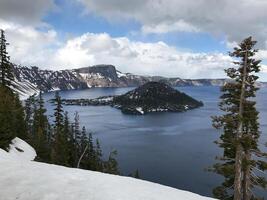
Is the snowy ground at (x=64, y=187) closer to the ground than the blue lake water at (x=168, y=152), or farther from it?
farther from it

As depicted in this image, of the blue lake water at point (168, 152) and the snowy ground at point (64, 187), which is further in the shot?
the blue lake water at point (168, 152)

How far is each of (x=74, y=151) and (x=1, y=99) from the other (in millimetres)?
38603

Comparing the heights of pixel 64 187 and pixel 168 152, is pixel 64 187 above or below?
above

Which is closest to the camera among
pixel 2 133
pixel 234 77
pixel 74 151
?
pixel 234 77

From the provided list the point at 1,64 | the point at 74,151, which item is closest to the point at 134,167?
the point at 74,151

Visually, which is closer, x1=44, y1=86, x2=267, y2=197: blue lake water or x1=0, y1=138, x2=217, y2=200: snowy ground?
x1=0, y1=138, x2=217, y2=200: snowy ground

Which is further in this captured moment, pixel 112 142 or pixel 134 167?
pixel 112 142

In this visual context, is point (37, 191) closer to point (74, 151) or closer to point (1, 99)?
point (1, 99)

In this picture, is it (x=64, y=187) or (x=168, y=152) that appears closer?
(x=64, y=187)

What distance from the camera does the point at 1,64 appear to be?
59719mm

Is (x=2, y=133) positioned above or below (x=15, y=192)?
below

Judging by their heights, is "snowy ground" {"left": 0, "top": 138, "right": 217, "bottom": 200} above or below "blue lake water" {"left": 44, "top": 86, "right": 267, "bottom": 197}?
above

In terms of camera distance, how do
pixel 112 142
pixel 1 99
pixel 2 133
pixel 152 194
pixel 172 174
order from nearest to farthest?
pixel 152 194 → pixel 2 133 → pixel 1 99 → pixel 172 174 → pixel 112 142

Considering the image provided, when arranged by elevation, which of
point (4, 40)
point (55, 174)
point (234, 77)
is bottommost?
point (55, 174)
